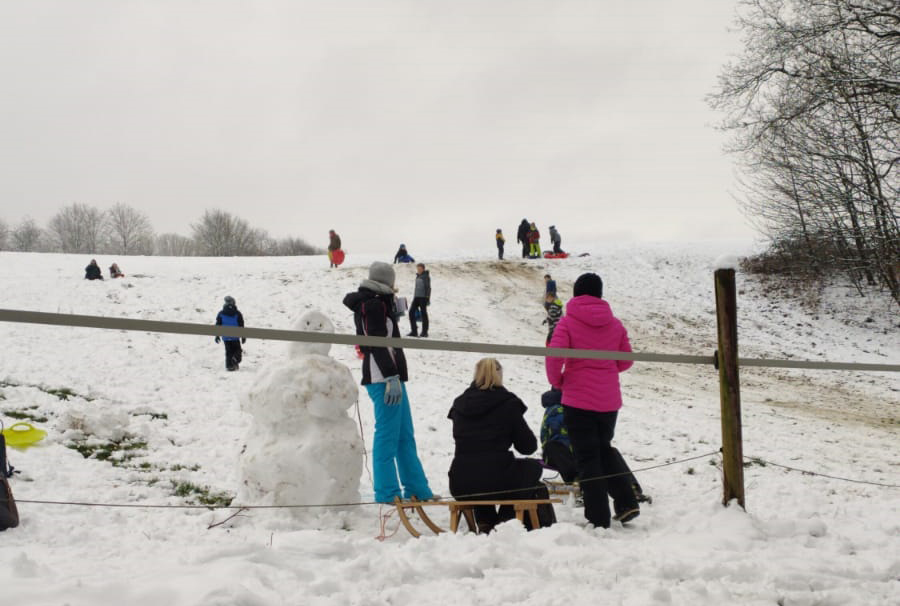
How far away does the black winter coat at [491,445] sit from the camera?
14.6 feet

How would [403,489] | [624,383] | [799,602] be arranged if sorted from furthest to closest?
1. [624,383]
2. [403,489]
3. [799,602]

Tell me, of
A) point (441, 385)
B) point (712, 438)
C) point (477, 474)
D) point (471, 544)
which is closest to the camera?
point (471, 544)

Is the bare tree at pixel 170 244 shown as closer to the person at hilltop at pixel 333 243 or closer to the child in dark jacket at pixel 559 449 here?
the person at hilltop at pixel 333 243

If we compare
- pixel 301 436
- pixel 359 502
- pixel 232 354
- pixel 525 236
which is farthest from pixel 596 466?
pixel 525 236

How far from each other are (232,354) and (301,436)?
6.85m

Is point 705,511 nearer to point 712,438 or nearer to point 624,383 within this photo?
point 712,438

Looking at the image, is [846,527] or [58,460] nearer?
[846,527]

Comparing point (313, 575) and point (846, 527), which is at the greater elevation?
point (313, 575)

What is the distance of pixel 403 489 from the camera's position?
5543 millimetres

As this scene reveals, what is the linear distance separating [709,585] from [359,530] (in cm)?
290

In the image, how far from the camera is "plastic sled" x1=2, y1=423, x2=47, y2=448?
5.81 m

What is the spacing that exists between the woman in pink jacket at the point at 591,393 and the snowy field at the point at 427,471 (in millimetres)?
277

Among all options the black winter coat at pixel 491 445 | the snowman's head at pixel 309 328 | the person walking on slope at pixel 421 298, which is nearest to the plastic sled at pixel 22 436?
the snowman's head at pixel 309 328

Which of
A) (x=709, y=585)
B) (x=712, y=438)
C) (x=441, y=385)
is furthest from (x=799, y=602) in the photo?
(x=441, y=385)
